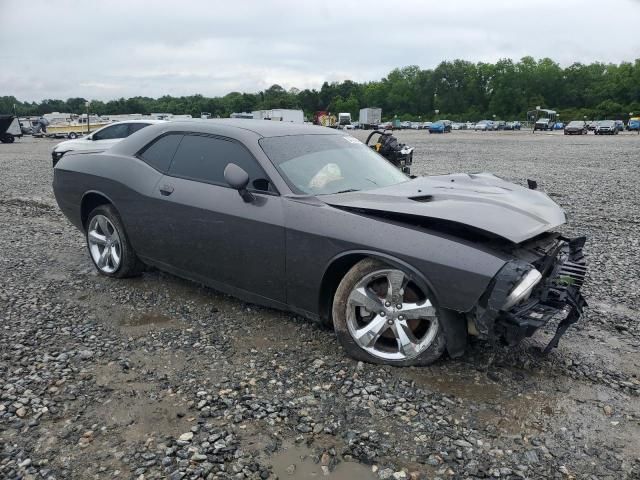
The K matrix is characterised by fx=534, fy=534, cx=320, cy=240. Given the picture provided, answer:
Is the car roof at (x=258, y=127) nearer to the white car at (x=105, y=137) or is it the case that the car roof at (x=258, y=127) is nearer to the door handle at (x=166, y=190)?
the door handle at (x=166, y=190)

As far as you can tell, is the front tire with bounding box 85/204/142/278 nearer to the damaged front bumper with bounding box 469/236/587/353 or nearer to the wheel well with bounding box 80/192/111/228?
the wheel well with bounding box 80/192/111/228

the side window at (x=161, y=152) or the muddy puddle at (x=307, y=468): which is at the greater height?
the side window at (x=161, y=152)

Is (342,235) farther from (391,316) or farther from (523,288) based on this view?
(523,288)

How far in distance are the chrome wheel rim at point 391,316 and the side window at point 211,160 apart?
1110mm

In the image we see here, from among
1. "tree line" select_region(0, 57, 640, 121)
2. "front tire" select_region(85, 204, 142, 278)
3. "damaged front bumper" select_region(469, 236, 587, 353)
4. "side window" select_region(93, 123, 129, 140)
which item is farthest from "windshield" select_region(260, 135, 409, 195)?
"tree line" select_region(0, 57, 640, 121)

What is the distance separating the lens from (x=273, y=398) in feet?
10.2

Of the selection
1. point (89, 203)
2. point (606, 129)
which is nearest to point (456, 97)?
point (606, 129)

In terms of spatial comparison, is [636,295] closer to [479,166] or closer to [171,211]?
[171,211]

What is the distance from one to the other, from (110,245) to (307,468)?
11.2 feet

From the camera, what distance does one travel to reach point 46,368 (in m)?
3.45

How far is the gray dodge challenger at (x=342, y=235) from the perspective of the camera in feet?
10.2

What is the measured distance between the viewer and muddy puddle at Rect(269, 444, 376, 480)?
8.16 ft

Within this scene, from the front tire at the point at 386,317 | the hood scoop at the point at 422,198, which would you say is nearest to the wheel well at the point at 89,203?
the front tire at the point at 386,317

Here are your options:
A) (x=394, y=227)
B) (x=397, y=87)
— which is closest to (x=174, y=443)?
(x=394, y=227)
